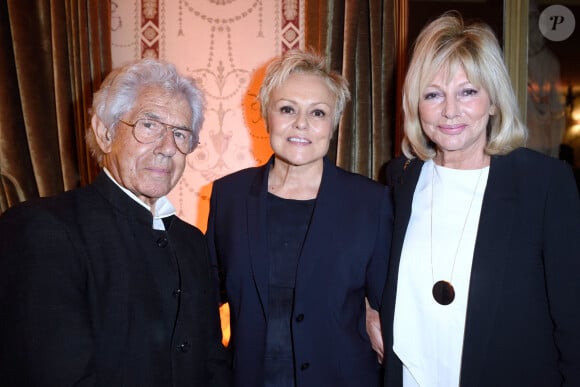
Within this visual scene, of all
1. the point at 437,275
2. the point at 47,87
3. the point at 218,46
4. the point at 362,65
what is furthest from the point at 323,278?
Answer: the point at 47,87

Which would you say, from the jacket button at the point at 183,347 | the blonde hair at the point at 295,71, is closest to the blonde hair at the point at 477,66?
the blonde hair at the point at 295,71

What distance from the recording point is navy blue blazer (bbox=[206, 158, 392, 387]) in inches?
66.3

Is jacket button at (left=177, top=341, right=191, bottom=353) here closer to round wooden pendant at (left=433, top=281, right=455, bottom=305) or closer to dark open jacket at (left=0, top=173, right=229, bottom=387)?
dark open jacket at (left=0, top=173, right=229, bottom=387)

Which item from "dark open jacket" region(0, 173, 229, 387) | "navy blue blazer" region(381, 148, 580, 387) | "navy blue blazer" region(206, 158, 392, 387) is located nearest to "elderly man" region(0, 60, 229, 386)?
"dark open jacket" region(0, 173, 229, 387)

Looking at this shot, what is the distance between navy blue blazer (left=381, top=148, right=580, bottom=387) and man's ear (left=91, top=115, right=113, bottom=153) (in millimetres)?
1226

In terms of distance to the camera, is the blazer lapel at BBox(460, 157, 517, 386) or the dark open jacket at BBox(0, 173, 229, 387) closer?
the dark open jacket at BBox(0, 173, 229, 387)

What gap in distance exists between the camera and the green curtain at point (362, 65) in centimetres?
265

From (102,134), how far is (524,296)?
4.68 feet

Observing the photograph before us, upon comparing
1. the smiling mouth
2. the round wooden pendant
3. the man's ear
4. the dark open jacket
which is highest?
the man's ear

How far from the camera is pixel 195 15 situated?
9.10 ft

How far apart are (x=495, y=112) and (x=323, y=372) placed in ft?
3.69

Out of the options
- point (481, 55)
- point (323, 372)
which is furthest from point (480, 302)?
point (481, 55)

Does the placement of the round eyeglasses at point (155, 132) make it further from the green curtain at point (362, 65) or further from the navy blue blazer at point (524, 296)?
the green curtain at point (362, 65)

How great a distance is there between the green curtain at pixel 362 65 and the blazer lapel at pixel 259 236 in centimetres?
95
